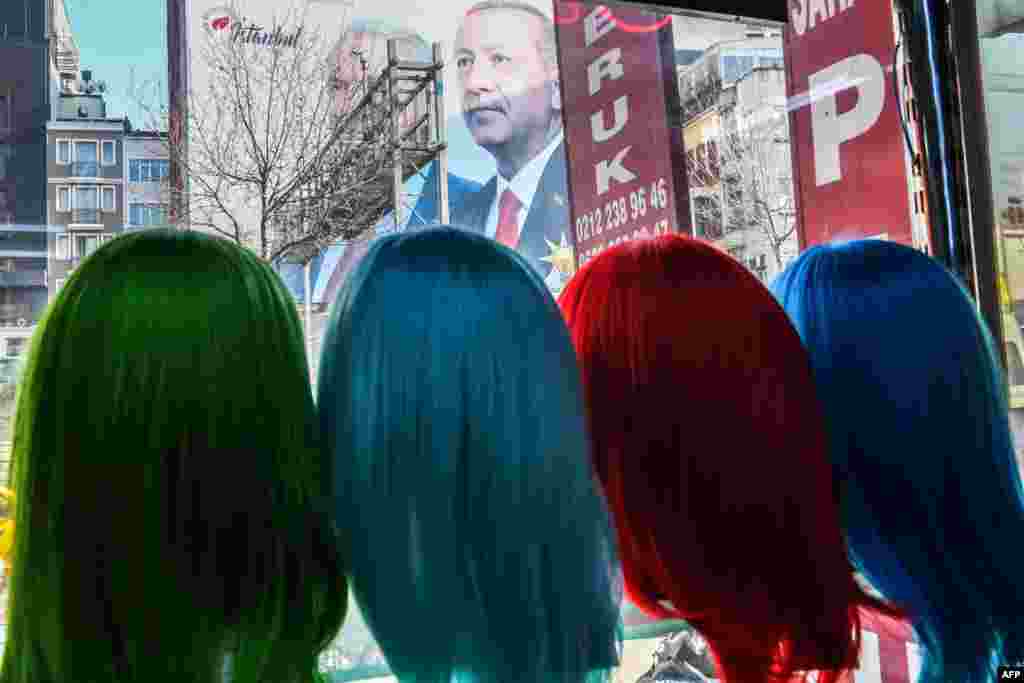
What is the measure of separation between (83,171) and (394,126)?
1268 mm

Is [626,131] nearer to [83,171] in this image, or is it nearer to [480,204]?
[480,204]

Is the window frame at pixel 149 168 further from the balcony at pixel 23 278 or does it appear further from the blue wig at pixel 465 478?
the blue wig at pixel 465 478

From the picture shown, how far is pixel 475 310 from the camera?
0.79 m

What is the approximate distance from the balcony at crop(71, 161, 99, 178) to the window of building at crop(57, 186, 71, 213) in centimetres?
5

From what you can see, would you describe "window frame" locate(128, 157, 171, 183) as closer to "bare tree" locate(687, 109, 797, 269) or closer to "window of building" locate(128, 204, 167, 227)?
"window of building" locate(128, 204, 167, 227)

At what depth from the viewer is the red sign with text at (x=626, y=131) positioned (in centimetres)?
304

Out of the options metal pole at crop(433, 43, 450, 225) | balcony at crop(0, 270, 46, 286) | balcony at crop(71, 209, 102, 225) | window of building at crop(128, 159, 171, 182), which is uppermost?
metal pole at crop(433, 43, 450, 225)

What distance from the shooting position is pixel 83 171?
231 centimetres

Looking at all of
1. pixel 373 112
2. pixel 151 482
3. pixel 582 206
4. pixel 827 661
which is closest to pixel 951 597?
pixel 827 661

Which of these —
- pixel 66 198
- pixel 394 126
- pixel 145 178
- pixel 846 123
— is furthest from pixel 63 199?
pixel 846 123

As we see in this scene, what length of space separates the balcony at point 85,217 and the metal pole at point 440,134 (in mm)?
1216

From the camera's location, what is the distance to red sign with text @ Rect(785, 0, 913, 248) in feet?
6.40

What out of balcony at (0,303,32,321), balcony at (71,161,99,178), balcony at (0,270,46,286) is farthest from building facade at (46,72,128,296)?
balcony at (0,303,32,321)

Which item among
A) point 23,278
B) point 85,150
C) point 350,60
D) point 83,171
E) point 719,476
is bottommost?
point 719,476
